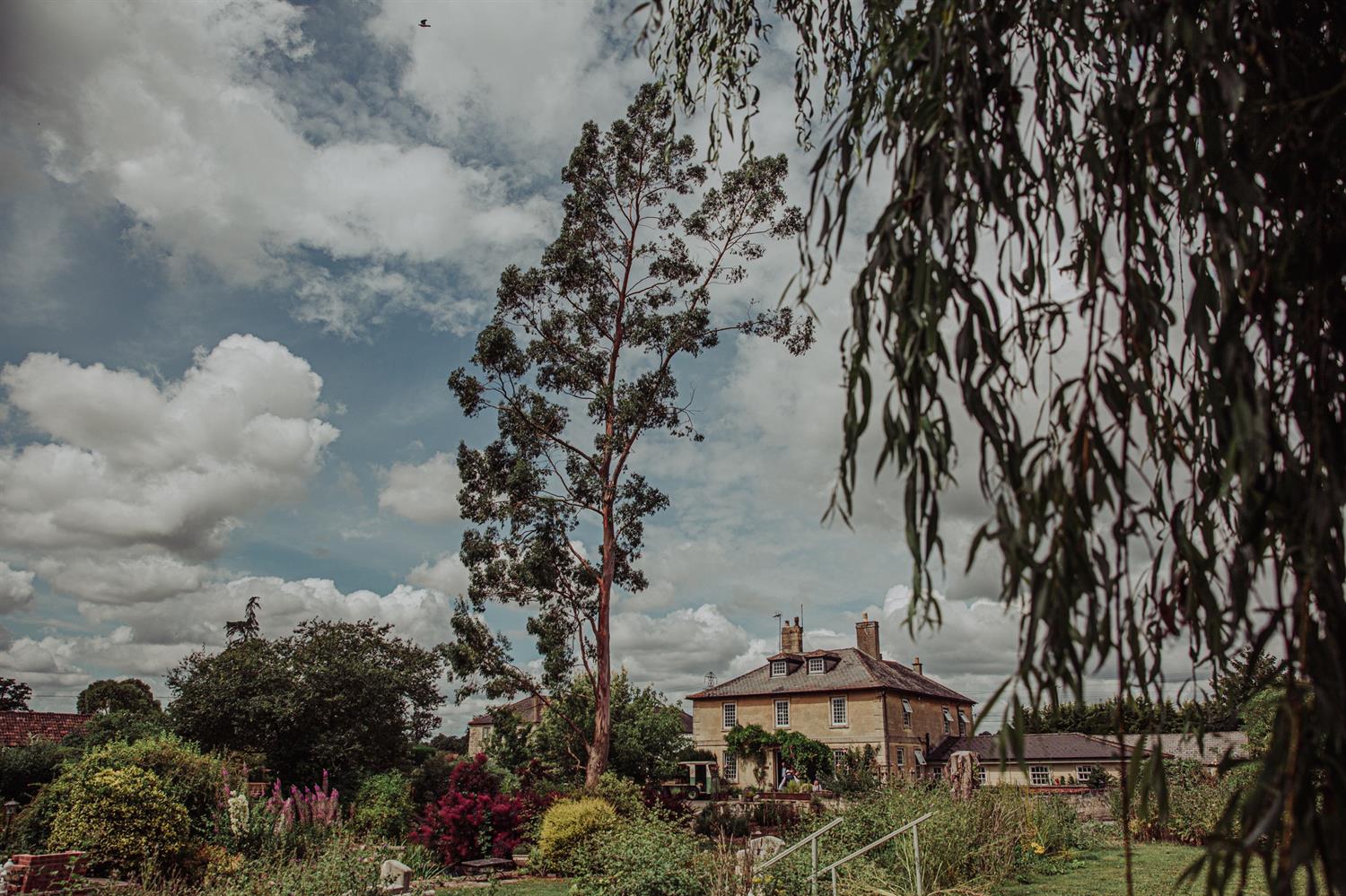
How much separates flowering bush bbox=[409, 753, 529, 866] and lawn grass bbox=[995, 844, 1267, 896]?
28.1 feet

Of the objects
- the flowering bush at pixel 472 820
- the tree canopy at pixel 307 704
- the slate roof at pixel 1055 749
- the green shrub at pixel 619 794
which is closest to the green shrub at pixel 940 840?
the green shrub at pixel 619 794

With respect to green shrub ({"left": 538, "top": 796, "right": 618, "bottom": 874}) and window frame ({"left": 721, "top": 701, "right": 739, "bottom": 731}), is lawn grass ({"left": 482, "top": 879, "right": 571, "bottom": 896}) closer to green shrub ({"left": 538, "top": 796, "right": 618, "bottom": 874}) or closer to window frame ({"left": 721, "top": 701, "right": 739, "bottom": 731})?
green shrub ({"left": 538, "top": 796, "right": 618, "bottom": 874})

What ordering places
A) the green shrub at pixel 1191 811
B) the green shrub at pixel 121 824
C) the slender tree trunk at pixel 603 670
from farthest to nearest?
the slender tree trunk at pixel 603 670 < the green shrub at pixel 1191 811 < the green shrub at pixel 121 824

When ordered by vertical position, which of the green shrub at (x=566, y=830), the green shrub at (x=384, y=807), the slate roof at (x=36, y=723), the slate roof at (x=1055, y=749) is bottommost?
the slate roof at (x=1055, y=749)

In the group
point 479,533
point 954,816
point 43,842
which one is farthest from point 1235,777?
point 43,842

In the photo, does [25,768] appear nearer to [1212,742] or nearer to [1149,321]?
[1149,321]

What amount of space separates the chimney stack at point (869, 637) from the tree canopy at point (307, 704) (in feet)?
74.6

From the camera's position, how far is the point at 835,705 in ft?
129

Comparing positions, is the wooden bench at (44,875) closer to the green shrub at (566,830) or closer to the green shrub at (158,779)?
the green shrub at (158,779)

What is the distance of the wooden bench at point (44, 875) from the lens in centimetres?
934

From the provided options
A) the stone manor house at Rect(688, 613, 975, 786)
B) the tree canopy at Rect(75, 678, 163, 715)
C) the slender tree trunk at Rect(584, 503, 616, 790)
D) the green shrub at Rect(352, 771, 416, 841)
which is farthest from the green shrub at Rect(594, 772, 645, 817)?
the tree canopy at Rect(75, 678, 163, 715)

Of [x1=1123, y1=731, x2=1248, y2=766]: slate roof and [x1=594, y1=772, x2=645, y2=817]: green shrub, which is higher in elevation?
[x1=1123, y1=731, x2=1248, y2=766]: slate roof

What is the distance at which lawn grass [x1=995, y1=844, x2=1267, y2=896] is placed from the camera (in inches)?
441

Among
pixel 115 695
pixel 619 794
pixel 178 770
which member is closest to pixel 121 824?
pixel 178 770
